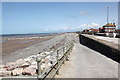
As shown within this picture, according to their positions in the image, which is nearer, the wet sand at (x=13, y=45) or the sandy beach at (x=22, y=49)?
the sandy beach at (x=22, y=49)

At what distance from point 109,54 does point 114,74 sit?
4.31m

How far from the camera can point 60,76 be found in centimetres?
535

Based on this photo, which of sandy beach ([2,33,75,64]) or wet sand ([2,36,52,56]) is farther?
wet sand ([2,36,52,56])

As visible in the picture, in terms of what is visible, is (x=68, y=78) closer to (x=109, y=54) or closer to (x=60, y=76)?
(x=60, y=76)

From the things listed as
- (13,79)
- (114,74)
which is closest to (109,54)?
(114,74)

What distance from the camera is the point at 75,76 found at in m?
5.36

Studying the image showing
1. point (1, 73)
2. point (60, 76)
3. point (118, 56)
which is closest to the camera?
point (60, 76)

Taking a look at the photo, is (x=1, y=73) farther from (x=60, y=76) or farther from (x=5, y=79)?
(x=60, y=76)

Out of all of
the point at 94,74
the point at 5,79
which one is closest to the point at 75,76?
the point at 94,74

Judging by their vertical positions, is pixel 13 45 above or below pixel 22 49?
above

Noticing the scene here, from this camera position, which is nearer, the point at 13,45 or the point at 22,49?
the point at 22,49

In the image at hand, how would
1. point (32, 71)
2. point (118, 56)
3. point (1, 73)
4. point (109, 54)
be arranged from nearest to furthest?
point (32, 71) → point (1, 73) → point (118, 56) → point (109, 54)

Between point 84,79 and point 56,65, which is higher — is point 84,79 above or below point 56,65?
below

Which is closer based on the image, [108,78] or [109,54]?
[108,78]
